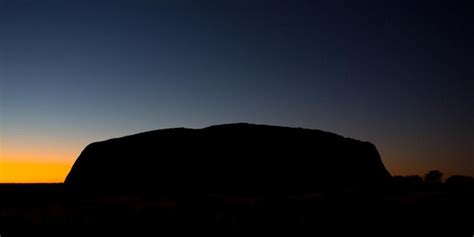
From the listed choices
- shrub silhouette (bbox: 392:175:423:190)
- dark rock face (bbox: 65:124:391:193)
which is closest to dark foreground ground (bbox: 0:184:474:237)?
dark rock face (bbox: 65:124:391:193)

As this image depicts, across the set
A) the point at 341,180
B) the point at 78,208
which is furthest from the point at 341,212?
the point at 341,180

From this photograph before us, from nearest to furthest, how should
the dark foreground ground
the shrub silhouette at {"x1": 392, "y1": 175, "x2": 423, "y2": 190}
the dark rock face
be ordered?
the dark foreground ground → the dark rock face → the shrub silhouette at {"x1": 392, "y1": 175, "x2": 423, "y2": 190}

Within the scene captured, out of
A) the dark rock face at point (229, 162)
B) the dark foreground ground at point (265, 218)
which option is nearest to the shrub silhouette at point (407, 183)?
the dark rock face at point (229, 162)

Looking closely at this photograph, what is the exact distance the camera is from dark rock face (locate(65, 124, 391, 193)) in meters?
25.8

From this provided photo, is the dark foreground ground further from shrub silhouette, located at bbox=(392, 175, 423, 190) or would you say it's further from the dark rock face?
shrub silhouette, located at bbox=(392, 175, 423, 190)

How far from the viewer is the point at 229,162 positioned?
26.4m

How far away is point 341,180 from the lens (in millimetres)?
27609

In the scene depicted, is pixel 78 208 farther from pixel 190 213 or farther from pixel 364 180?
pixel 364 180

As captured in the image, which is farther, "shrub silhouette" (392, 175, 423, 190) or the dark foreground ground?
"shrub silhouette" (392, 175, 423, 190)

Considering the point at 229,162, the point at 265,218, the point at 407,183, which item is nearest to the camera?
the point at 265,218

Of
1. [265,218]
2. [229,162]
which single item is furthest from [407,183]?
[265,218]

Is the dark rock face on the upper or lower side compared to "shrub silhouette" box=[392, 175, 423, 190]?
upper

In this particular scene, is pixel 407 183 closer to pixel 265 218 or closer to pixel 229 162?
pixel 229 162

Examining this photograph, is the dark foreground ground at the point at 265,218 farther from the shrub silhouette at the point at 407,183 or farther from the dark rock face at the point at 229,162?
the shrub silhouette at the point at 407,183
